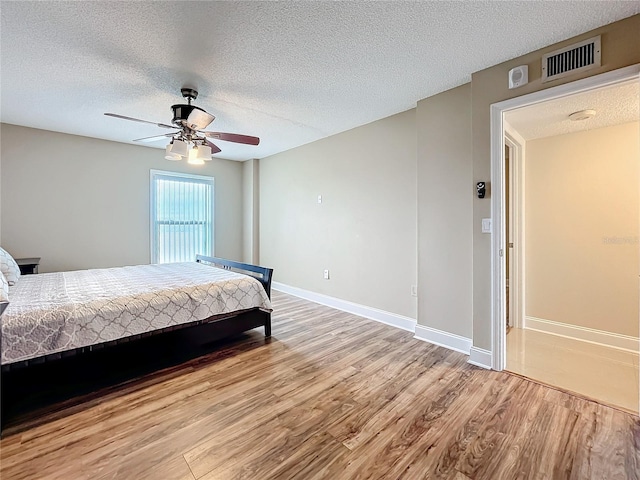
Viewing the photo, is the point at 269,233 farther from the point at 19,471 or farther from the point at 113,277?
the point at 19,471

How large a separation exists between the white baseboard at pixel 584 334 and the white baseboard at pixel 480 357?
1474 millimetres

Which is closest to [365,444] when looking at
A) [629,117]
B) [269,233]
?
[629,117]

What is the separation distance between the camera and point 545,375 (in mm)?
2328

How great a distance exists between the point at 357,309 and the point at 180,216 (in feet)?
11.7

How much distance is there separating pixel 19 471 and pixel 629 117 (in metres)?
5.08

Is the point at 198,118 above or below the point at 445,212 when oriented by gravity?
above

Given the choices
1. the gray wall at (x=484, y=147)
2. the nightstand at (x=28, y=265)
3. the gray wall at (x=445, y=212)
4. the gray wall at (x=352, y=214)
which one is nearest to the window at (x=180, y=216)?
the gray wall at (x=352, y=214)

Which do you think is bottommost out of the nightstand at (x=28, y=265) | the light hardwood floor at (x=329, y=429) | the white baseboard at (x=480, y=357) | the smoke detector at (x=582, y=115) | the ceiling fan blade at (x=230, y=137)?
the light hardwood floor at (x=329, y=429)

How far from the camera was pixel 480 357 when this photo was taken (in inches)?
97.3

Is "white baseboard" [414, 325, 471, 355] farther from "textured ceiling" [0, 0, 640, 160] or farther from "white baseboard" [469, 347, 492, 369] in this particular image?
"textured ceiling" [0, 0, 640, 160]

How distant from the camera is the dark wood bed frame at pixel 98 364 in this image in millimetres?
1840

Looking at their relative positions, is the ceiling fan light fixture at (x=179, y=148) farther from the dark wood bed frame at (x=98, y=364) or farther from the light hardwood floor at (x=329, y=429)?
the light hardwood floor at (x=329, y=429)

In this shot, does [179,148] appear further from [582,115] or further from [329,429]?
[582,115]

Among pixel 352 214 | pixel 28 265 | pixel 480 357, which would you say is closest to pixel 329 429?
pixel 480 357
